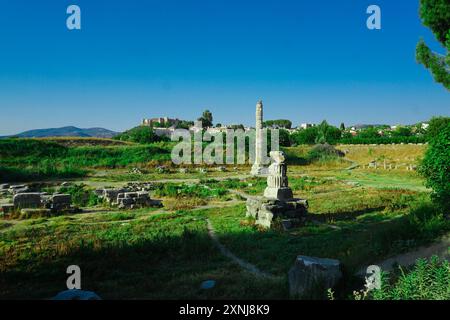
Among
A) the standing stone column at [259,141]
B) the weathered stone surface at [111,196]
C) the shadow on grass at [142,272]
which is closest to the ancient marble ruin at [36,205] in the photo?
the weathered stone surface at [111,196]

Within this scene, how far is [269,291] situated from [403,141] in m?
75.8

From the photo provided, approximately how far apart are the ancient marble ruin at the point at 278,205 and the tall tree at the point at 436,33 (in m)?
6.88

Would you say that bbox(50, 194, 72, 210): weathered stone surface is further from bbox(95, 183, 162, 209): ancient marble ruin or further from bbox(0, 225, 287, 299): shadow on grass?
bbox(0, 225, 287, 299): shadow on grass

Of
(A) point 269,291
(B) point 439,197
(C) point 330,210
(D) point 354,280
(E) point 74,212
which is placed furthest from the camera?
(E) point 74,212

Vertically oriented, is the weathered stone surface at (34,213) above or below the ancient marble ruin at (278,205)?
below

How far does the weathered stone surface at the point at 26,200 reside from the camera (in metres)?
17.1

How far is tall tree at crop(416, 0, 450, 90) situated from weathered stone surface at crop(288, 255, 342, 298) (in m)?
10.6

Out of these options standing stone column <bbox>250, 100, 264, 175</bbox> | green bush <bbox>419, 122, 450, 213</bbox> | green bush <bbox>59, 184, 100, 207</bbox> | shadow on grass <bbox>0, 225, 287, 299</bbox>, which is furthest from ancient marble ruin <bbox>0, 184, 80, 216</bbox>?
standing stone column <bbox>250, 100, 264, 175</bbox>

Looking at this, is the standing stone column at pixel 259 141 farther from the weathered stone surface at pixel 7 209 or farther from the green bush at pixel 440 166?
the green bush at pixel 440 166

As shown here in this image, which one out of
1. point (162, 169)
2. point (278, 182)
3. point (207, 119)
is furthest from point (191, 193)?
point (207, 119)

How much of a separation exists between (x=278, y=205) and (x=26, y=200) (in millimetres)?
12638
